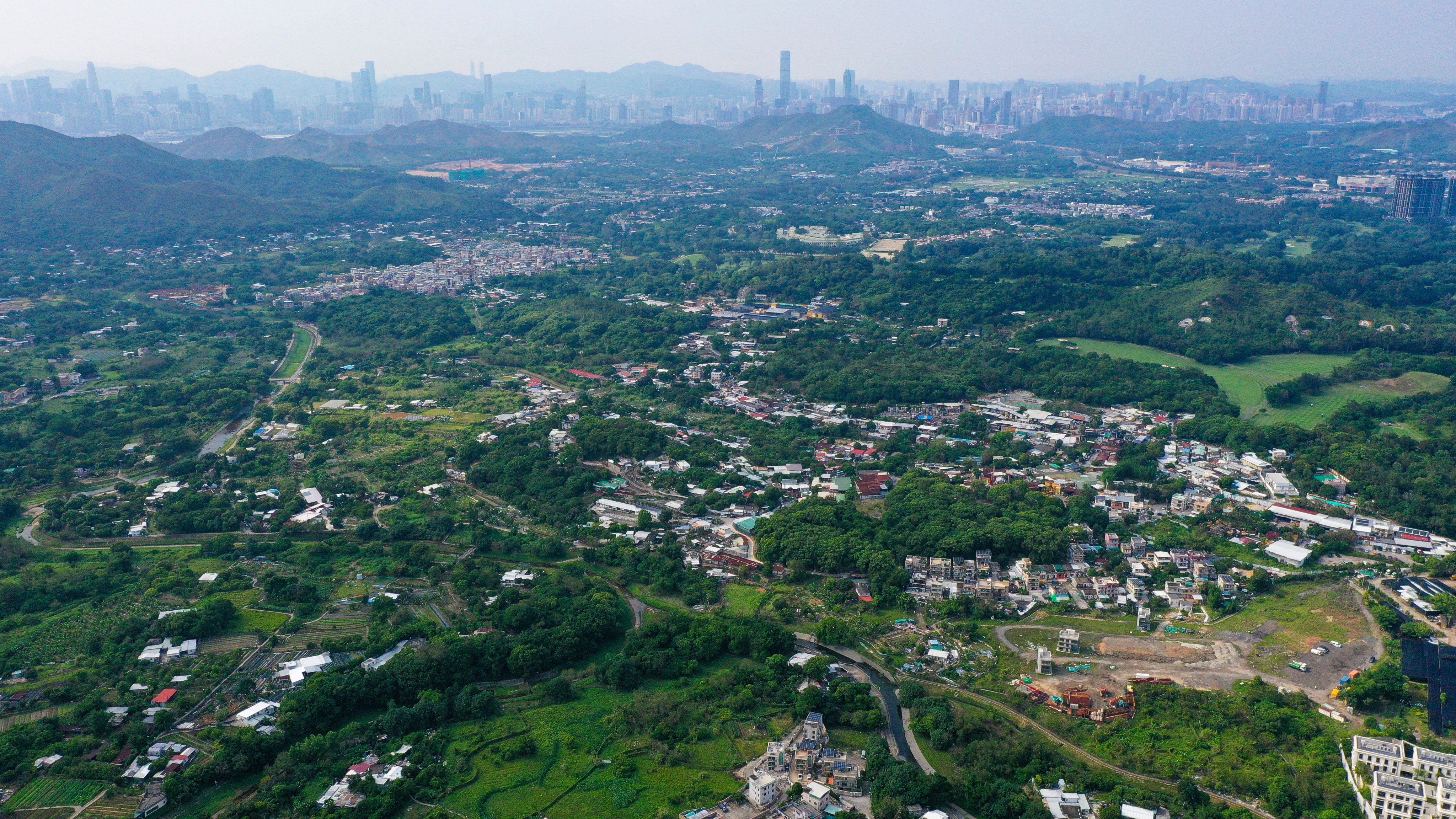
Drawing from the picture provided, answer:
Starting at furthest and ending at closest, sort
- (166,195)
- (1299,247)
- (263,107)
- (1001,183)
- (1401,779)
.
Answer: (263,107)
(1001,183)
(166,195)
(1299,247)
(1401,779)

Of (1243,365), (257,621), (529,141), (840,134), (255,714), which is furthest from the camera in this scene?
(529,141)

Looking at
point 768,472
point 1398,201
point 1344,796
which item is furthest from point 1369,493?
point 1398,201

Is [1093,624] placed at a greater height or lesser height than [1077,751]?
greater

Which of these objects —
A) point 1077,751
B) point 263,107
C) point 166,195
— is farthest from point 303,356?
point 263,107

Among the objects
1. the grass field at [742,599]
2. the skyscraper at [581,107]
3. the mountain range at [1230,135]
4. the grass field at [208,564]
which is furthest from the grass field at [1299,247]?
the skyscraper at [581,107]

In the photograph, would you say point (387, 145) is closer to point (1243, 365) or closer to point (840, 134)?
point (840, 134)

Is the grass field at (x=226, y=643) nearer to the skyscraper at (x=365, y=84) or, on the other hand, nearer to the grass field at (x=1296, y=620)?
the grass field at (x=1296, y=620)

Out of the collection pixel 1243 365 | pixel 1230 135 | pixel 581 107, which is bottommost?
pixel 1243 365

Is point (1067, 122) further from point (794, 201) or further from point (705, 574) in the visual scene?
point (705, 574)
